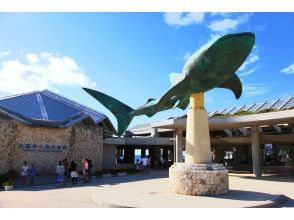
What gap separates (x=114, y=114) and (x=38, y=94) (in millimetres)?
16441

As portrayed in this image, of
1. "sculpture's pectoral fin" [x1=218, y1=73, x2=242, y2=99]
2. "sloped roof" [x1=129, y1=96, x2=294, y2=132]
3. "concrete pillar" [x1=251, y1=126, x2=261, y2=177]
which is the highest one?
"sloped roof" [x1=129, y1=96, x2=294, y2=132]

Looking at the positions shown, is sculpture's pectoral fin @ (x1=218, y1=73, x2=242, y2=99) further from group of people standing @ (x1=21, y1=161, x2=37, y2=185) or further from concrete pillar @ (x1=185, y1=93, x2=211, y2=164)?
group of people standing @ (x1=21, y1=161, x2=37, y2=185)

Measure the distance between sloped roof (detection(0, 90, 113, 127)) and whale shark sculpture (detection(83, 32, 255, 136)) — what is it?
429 inches

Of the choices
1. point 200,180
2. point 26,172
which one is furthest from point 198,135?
point 26,172

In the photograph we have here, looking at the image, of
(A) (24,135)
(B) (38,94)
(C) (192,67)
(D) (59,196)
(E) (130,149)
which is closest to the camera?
(C) (192,67)

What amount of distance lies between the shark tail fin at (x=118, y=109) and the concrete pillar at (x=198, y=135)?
2.78m

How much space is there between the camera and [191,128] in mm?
14156

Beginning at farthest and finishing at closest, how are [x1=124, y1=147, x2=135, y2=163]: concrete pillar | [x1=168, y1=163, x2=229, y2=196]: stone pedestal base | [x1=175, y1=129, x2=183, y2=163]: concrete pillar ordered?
[x1=124, y1=147, x2=135, y2=163]: concrete pillar < [x1=175, y1=129, x2=183, y2=163]: concrete pillar < [x1=168, y1=163, x2=229, y2=196]: stone pedestal base

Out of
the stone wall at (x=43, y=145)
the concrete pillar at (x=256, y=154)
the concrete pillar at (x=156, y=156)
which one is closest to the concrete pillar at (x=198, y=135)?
the concrete pillar at (x=256, y=154)

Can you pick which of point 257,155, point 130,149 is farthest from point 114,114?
point 130,149

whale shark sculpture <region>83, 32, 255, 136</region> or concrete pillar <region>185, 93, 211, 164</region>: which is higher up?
whale shark sculpture <region>83, 32, 255, 136</region>

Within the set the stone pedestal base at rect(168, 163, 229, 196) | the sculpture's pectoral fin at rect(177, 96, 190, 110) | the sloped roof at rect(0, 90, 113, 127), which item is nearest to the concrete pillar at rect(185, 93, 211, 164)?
the stone pedestal base at rect(168, 163, 229, 196)

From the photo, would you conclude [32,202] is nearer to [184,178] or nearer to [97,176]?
[184,178]

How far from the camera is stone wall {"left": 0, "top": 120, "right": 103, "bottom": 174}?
22.7 m
